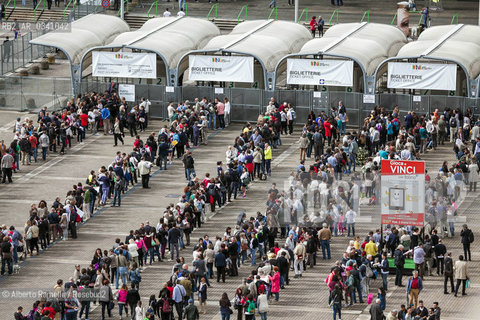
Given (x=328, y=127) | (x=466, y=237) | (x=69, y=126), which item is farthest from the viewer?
(x=69, y=126)

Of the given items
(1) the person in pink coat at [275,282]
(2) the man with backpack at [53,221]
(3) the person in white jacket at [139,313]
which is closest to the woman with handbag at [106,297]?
(3) the person in white jacket at [139,313]

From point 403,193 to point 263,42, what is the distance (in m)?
24.2

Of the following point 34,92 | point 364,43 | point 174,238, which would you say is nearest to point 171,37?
point 34,92

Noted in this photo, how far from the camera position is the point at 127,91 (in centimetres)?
6306

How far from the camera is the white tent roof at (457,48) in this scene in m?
60.2

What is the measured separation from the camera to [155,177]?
53219 mm

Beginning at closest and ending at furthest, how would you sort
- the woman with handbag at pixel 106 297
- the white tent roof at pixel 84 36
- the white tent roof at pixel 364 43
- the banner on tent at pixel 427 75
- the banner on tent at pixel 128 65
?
the woman with handbag at pixel 106 297 → the banner on tent at pixel 427 75 → the white tent roof at pixel 364 43 → the banner on tent at pixel 128 65 → the white tent roof at pixel 84 36

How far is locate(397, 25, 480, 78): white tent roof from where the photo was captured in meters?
60.2

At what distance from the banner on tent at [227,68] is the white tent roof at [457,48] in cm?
767

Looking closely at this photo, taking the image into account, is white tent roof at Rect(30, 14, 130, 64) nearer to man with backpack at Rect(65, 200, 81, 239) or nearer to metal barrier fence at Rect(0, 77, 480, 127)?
metal barrier fence at Rect(0, 77, 480, 127)

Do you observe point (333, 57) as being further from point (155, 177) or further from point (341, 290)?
point (341, 290)

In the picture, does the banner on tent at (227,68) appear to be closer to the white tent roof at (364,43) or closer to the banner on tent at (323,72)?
the banner on tent at (323,72)

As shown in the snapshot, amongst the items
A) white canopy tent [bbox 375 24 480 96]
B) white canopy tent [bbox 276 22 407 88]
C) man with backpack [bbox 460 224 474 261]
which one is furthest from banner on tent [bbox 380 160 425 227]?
white canopy tent [bbox 276 22 407 88]

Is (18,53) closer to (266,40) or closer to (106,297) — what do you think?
(266,40)
